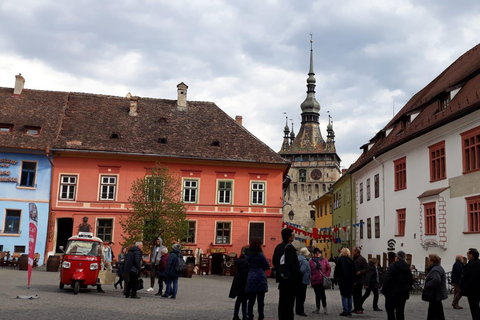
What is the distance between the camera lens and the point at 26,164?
31594mm

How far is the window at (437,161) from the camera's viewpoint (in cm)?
2311

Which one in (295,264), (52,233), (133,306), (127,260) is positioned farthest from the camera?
(52,233)

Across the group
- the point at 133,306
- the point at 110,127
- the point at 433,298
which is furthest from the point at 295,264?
the point at 110,127

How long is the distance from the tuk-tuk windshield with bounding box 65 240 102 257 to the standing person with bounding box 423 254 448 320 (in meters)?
10.5

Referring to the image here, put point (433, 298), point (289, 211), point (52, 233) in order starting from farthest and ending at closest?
point (289, 211)
point (52, 233)
point (433, 298)

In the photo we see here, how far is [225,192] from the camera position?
3425 cm

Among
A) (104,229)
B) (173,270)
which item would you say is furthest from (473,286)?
(104,229)

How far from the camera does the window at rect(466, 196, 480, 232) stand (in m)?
20.3

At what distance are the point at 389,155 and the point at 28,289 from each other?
2081cm

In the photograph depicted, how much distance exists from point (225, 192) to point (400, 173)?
11953mm

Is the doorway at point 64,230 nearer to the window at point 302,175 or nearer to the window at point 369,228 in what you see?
the window at point 369,228

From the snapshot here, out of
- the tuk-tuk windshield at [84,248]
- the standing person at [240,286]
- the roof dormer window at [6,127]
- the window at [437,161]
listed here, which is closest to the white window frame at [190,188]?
the roof dormer window at [6,127]

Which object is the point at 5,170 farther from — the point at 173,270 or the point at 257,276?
the point at 257,276

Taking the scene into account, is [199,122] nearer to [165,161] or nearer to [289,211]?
[165,161]
